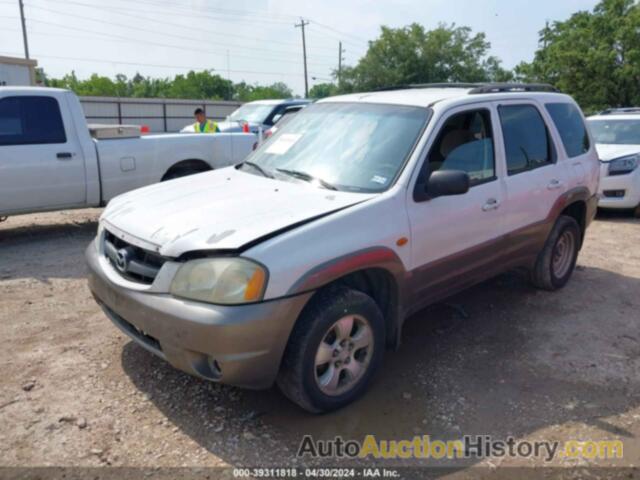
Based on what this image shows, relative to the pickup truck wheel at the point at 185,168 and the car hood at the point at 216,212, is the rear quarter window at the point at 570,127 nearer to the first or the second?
the car hood at the point at 216,212

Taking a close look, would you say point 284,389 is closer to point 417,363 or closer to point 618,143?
point 417,363

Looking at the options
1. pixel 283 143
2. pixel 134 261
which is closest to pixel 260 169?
pixel 283 143

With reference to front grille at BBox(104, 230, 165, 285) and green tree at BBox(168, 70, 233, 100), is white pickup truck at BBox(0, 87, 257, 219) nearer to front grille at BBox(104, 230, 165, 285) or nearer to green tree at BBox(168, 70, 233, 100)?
front grille at BBox(104, 230, 165, 285)

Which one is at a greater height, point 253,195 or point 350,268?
point 253,195

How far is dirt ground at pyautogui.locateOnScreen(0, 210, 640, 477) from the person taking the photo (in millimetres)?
2928

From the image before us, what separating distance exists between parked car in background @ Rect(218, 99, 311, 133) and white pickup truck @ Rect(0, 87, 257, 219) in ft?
18.4

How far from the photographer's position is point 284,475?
107 inches

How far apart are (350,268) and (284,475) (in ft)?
3.67

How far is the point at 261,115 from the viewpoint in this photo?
13.8 metres

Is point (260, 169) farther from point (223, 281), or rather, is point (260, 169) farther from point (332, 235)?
point (223, 281)

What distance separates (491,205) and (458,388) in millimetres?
1361

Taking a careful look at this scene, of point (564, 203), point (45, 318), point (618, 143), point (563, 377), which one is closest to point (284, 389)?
point (563, 377)

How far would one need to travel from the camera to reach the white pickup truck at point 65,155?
21.3ft

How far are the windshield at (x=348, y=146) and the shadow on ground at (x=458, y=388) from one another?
1.37 metres
